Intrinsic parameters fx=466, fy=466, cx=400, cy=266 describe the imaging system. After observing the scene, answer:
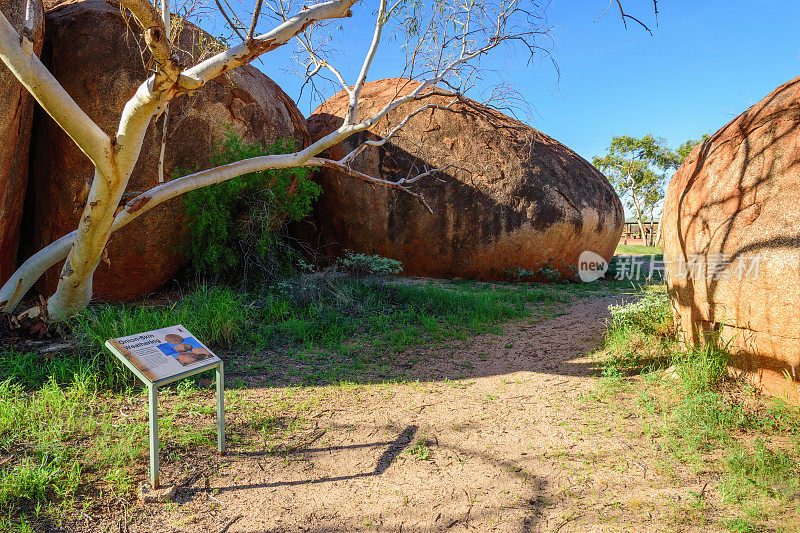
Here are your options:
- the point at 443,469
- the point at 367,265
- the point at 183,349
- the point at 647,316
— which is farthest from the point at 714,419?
the point at 367,265

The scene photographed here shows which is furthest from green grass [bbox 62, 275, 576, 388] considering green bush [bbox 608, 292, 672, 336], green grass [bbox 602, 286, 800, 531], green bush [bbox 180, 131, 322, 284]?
green grass [bbox 602, 286, 800, 531]

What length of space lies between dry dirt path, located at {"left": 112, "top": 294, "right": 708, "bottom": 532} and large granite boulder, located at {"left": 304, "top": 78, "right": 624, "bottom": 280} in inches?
204

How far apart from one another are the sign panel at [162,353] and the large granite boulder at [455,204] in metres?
6.59

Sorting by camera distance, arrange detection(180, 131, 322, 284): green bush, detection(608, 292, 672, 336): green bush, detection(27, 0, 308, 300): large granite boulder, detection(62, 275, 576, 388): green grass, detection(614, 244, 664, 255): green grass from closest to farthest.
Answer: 1. detection(62, 275, 576, 388): green grass
2. detection(608, 292, 672, 336): green bush
3. detection(27, 0, 308, 300): large granite boulder
4. detection(180, 131, 322, 284): green bush
5. detection(614, 244, 664, 255): green grass

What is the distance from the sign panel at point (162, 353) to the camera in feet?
9.19

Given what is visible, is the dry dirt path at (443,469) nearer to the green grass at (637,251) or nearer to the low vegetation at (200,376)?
the low vegetation at (200,376)

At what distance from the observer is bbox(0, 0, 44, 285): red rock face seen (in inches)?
213

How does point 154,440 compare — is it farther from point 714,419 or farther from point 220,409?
point 714,419

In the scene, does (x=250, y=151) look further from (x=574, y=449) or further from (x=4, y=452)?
(x=574, y=449)

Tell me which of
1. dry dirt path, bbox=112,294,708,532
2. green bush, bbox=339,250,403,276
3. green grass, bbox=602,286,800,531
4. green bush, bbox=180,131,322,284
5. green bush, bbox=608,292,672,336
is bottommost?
dry dirt path, bbox=112,294,708,532

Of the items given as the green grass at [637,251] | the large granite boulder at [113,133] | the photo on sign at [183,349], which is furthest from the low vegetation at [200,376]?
the green grass at [637,251]

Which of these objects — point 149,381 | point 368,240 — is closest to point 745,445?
point 149,381

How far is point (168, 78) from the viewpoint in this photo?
11.7 ft

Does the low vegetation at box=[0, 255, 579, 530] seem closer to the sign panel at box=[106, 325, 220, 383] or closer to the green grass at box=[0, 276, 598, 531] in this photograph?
the green grass at box=[0, 276, 598, 531]
